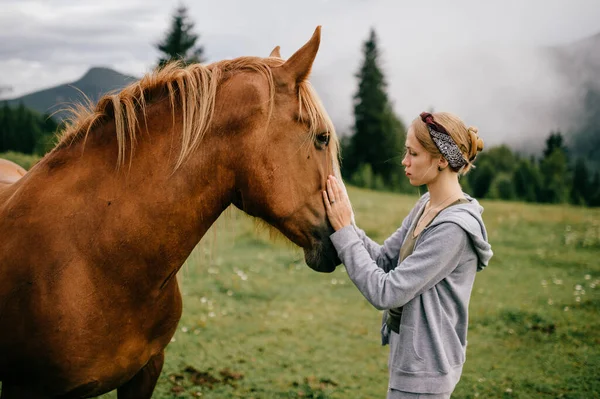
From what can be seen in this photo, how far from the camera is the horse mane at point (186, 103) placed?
6.91 ft

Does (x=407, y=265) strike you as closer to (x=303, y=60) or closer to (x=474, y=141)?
(x=474, y=141)

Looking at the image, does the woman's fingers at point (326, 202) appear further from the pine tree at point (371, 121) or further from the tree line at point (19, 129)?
the pine tree at point (371, 121)

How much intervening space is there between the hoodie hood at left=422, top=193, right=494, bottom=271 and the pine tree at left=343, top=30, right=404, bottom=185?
4185cm

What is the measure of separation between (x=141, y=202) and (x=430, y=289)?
4.66 ft

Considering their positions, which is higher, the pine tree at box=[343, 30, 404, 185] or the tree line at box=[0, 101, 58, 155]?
the pine tree at box=[343, 30, 404, 185]

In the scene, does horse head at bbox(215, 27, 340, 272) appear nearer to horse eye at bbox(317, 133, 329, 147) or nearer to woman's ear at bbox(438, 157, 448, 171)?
horse eye at bbox(317, 133, 329, 147)

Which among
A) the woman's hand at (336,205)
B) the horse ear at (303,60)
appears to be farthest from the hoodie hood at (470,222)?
the horse ear at (303,60)

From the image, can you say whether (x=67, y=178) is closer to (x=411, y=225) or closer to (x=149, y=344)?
(x=149, y=344)

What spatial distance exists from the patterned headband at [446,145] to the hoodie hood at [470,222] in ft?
0.70

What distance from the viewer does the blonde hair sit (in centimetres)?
223

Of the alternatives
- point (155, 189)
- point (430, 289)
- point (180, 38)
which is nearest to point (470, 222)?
point (430, 289)

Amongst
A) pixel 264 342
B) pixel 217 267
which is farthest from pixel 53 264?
pixel 217 267

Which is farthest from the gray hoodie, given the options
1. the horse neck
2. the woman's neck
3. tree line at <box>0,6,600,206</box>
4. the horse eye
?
tree line at <box>0,6,600,206</box>

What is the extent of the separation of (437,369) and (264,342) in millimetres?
3935
